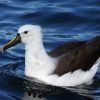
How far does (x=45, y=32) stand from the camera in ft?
46.5

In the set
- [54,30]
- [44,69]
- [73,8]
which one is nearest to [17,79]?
[44,69]

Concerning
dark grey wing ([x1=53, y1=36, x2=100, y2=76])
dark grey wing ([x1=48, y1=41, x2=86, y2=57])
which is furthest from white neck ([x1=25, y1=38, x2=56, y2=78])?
dark grey wing ([x1=48, y1=41, x2=86, y2=57])

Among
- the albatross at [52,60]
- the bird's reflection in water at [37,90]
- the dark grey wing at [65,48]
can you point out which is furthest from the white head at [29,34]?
the bird's reflection in water at [37,90]

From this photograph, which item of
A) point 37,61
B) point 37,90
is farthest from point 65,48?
point 37,90

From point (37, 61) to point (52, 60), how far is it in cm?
28

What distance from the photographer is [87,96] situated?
10.8 meters

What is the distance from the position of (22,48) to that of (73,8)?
10.8 feet

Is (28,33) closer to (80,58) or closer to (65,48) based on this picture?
(65,48)

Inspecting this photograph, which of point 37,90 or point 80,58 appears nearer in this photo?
point 37,90

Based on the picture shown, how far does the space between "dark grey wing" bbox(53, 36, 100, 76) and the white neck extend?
0.55 ft

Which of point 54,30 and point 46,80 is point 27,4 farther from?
point 46,80

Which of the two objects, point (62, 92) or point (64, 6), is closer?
point (62, 92)

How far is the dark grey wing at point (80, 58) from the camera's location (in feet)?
36.0

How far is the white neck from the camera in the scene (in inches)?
432
